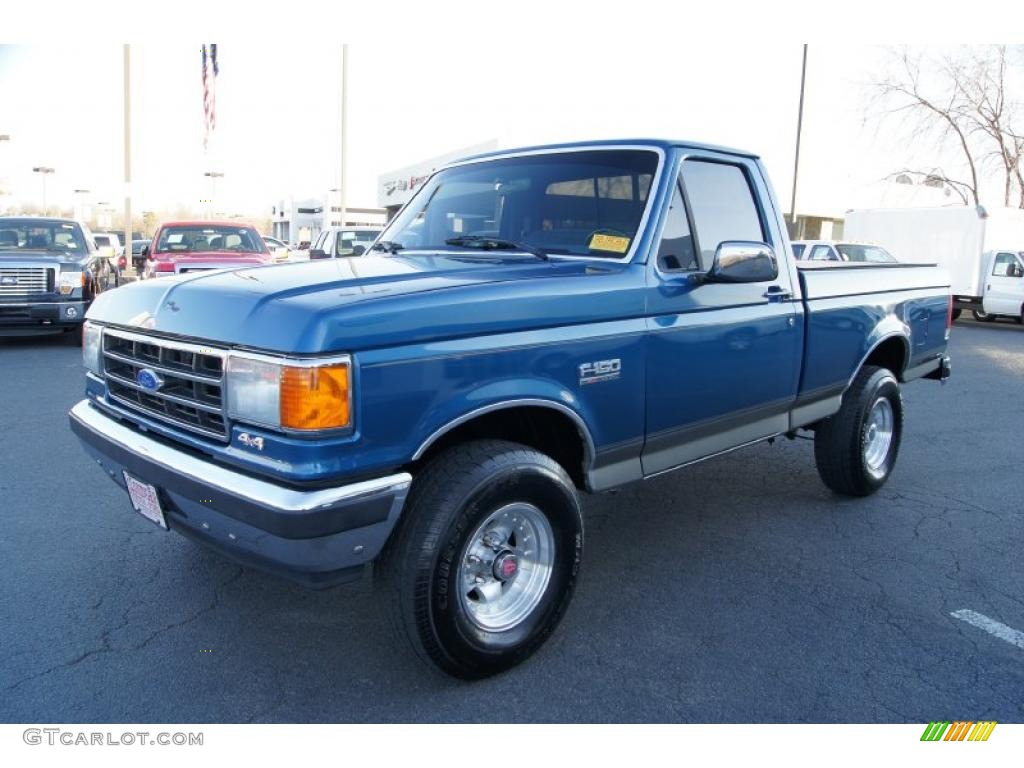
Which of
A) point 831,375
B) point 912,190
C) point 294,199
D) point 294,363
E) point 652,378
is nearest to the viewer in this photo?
point 294,363

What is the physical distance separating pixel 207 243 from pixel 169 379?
10897mm

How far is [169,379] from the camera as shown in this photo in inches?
117

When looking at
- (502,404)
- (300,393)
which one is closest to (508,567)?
(502,404)

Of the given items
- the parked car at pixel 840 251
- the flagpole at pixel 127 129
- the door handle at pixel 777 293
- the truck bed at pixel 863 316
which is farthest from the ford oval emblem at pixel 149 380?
the flagpole at pixel 127 129

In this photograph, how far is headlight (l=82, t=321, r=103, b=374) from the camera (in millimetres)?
3453

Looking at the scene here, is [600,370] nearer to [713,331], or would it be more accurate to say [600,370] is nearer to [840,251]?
[713,331]

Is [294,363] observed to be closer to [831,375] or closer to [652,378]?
[652,378]

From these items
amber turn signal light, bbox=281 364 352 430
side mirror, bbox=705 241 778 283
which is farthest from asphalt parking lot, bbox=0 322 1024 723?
side mirror, bbox=705 241 778 283

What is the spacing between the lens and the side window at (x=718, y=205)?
3889 mm

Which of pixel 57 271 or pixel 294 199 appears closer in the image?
pixel 57 271

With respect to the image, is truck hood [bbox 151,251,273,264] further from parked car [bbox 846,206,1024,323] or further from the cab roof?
parked car [bbox 846,206,1024,323]
